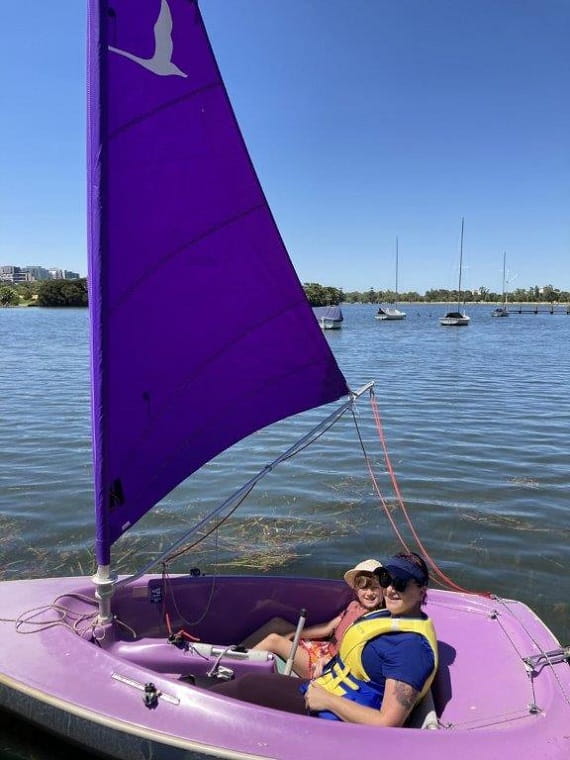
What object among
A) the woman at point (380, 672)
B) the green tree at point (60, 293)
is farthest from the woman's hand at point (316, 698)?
the green tree at point (60, 293)

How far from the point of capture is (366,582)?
4184mm

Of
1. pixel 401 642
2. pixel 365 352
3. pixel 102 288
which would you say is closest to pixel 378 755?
pixel 401 642

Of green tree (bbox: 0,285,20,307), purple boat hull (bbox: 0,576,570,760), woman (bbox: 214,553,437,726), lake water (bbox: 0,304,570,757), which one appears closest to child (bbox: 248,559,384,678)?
purple boat hull (bbox: 0,576,570,760)

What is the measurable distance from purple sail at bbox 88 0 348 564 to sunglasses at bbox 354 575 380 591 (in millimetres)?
1362

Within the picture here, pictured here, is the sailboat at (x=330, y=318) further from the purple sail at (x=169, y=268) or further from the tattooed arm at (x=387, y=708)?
the tattooed arm at (x=387, y=708)

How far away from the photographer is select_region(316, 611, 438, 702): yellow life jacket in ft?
11.2

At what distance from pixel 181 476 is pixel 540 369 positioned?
80.6ft

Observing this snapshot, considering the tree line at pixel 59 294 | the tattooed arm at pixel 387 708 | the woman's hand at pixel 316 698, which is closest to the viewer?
the tattooed arm at pixel 387 708

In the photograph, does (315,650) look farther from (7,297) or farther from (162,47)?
(7,297)

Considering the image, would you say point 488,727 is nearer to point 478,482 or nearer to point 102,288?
point 102,288

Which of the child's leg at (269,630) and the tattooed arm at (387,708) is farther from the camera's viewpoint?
the child's leg at (269,630)

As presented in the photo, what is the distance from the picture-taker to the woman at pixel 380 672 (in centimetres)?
329

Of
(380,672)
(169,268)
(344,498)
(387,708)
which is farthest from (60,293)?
(387,708)

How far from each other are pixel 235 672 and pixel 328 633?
34.2 inches
